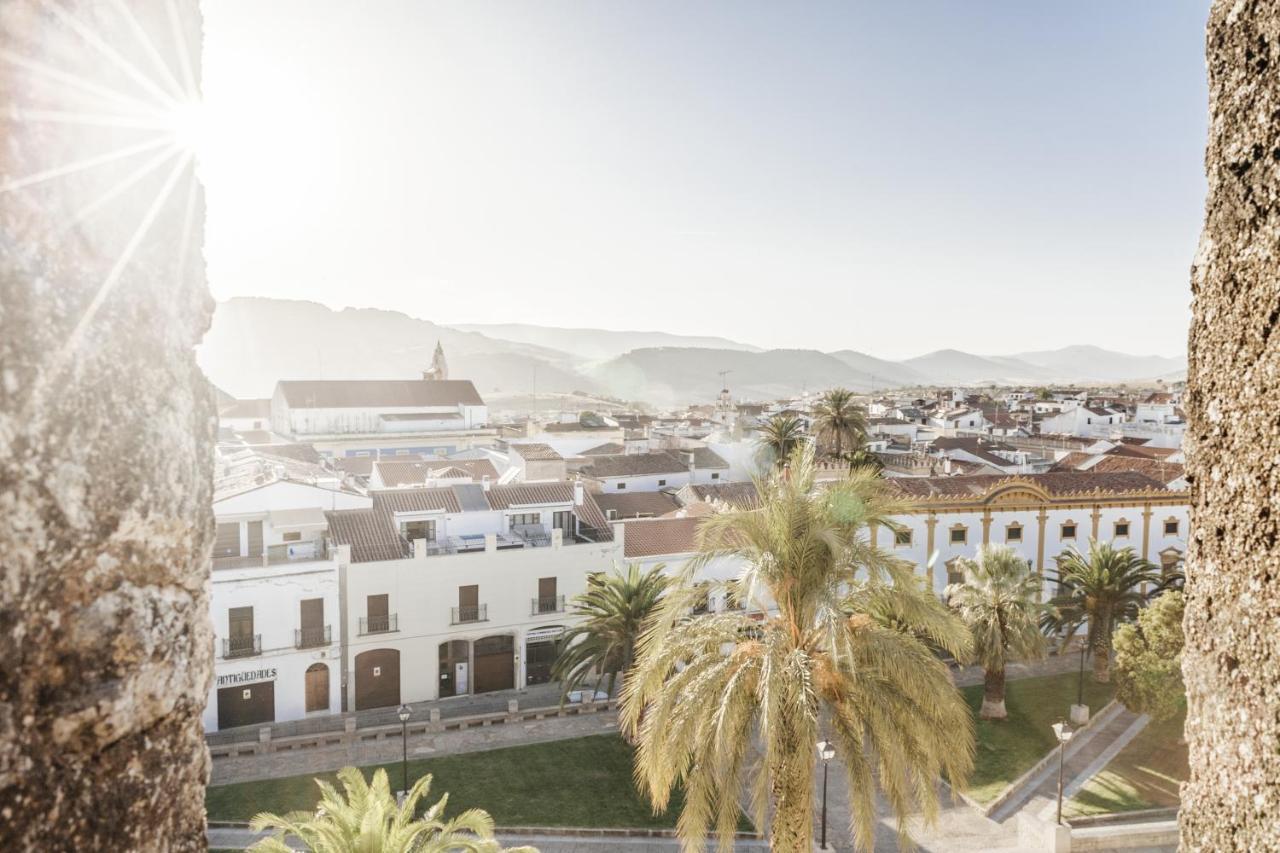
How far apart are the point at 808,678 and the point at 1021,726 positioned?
1762 cm

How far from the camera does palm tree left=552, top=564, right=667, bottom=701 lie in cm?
2130

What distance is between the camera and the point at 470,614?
2592 cm

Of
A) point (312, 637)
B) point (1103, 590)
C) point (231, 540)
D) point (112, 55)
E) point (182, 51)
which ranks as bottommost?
point (312, 637)

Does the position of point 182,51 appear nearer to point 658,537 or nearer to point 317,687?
point 317,687

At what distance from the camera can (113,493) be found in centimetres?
178

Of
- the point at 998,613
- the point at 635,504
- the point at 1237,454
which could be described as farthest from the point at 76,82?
the point at 635,504

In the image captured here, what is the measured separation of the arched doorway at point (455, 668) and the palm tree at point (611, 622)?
15.6 ft

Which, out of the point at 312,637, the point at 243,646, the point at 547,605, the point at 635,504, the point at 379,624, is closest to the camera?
the point at 243,646

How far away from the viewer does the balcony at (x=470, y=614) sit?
84.5 ft

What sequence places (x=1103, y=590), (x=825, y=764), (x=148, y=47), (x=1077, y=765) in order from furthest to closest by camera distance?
(x=1103, y=590) < (x=1077, y=765) < (x=825, y=764) < (x=148, y=47)

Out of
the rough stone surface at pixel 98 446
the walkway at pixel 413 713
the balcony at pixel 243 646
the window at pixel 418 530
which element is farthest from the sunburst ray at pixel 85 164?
the window at pixel 418 530

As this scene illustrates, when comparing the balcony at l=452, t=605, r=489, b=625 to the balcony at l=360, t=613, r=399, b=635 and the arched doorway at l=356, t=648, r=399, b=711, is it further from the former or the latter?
the arched doorway at l=356, t=648, r=399, b=711

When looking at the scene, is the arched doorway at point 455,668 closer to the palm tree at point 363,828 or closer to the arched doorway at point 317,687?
the arched doorway at point 317,687

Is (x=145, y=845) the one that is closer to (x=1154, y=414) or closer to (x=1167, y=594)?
(x=1167, y=594)
